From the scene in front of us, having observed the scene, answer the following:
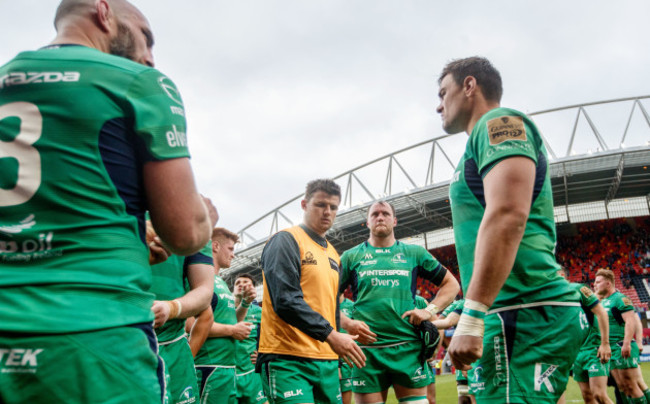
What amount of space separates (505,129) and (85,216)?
1.66 meters

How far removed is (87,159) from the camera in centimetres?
125

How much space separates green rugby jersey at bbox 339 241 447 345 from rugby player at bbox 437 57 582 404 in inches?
106

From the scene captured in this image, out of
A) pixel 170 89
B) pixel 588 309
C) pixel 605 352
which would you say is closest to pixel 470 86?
pixel 170 89

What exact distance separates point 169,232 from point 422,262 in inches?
168

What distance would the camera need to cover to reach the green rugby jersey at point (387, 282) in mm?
4839

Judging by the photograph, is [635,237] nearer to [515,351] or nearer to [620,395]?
[620,395]

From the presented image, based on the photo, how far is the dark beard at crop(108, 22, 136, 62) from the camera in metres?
1.56

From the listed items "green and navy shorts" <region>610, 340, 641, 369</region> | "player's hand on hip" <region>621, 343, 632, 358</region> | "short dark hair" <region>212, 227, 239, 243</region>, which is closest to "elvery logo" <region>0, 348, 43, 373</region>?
"short dark hair" <region>212, 227, 239, 243</region>

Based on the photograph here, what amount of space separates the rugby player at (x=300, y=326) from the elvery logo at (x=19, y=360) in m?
2.44

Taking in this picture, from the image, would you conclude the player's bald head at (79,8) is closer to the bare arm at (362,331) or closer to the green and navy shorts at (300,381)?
A: the green and navy shorts at (300,381)

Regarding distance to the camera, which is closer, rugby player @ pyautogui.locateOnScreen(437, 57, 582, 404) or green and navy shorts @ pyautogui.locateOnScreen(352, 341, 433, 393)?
rugby player @ pyautogui.locateOnScreen(437, 57, 582, 404)

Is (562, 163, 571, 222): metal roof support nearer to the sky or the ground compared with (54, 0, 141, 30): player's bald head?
nearer to the sky

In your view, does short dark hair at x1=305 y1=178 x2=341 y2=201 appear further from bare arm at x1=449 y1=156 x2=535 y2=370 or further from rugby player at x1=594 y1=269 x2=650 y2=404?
rugby player at x1=594 y1=269 x2=650 y2=404

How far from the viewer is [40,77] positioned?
4.18 ft
